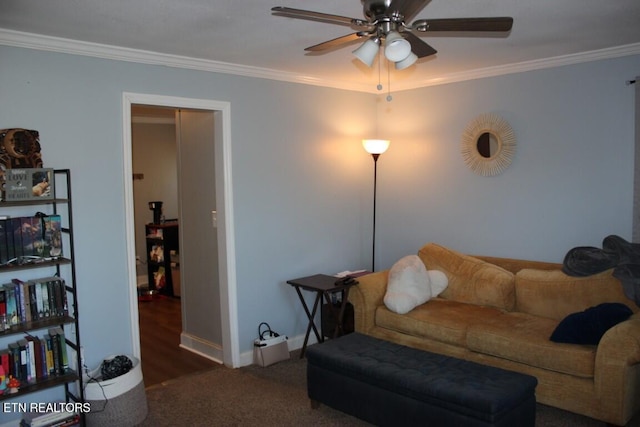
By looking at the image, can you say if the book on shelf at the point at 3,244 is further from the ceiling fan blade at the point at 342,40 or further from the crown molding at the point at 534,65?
the crown molding at the point at 534,65

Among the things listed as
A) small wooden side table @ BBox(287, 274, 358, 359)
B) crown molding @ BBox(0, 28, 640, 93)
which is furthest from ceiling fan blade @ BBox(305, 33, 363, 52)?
small wooden side table @ BBox(287, 274, 358, 359)

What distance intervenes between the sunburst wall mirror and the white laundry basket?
3146mm

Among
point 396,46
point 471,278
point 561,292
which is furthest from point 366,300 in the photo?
point 396,46

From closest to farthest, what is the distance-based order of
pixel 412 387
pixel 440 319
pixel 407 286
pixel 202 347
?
pixel 412 387, pixel 440 319, pixel 407 286, pixel 202 347

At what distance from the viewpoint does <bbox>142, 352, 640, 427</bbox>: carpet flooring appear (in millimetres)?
3182

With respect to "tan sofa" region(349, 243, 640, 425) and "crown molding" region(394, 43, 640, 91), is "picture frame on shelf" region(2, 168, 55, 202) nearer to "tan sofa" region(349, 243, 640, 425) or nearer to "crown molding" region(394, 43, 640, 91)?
"tan sofa" region(349, 243, 640, 425)

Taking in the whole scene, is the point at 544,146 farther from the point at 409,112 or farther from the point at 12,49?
the point at 12,49

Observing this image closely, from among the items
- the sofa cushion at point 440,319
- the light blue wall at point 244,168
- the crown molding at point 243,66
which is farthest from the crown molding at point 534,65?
the sofa cushion at point 440,319

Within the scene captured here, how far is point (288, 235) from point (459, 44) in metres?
2.07

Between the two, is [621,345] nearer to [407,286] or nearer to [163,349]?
[407,286]

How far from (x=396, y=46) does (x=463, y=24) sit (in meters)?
0.32

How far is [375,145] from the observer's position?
4.68 meters

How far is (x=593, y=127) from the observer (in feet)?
12.5

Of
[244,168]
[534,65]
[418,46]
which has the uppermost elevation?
[534,65]
